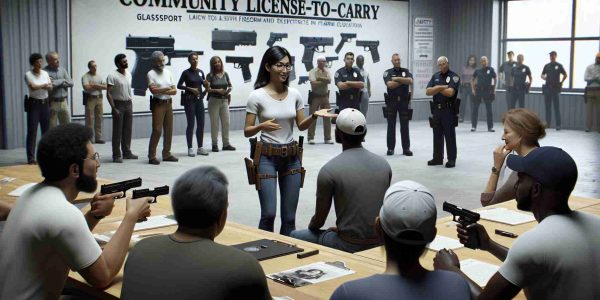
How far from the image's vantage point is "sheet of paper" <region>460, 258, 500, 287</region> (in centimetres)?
279

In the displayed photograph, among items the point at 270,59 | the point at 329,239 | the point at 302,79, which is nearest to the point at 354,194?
the point at 329,239

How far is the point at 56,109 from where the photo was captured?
10.3 m

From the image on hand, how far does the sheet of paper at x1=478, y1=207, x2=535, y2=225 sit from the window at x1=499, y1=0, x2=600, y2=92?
12821 mm

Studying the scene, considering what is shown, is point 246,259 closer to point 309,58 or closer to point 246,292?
point 246,292

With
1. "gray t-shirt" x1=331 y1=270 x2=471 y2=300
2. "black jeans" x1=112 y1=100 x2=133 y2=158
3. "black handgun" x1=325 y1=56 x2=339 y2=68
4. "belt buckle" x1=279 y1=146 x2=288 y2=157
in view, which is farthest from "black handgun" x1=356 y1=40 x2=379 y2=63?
"gray t-shirt" x1=331 y1=270 x2=471 y2=300

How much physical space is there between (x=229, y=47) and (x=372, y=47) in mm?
3969

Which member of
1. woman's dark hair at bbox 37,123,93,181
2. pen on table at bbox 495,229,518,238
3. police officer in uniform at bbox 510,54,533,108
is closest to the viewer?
woman's dark hair at bbox 37,123,93,181

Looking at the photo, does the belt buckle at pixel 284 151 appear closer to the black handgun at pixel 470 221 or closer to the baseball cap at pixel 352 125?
the baseball cap at pixel 352 125

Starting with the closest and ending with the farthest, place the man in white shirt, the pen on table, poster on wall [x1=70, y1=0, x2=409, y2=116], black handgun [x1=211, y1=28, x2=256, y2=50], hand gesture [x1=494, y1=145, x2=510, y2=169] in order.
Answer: the pen on table, hand gesture [x1=494, y1=145, x2=510, y2=169], the man in white shirt, poster on wall [x1=70, y1=0, x2=409, y2=116], black handgun [x1=211, y1=28, x2=256, y2=50]

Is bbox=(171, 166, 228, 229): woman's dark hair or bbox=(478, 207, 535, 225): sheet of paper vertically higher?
bbox=(171, 166, 228, 229): woman's dark hair

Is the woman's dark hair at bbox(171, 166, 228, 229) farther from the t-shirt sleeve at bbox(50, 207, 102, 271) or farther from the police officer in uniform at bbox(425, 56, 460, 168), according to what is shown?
the police officer in uniform at bbox(425, 56, 460, 168)

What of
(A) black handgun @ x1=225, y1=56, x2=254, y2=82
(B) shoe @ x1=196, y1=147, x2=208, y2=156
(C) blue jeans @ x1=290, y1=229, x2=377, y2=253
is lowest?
(B) shoe @ x1=196, y1=147, x2=208, y2=156

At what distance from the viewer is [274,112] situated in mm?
5047

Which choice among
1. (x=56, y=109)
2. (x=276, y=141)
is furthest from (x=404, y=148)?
(x=276, y=141)
